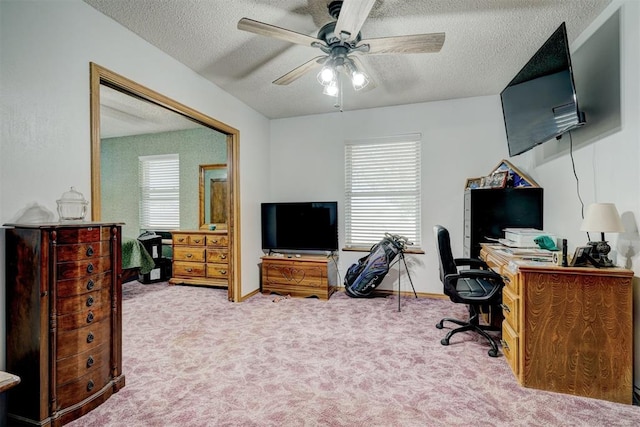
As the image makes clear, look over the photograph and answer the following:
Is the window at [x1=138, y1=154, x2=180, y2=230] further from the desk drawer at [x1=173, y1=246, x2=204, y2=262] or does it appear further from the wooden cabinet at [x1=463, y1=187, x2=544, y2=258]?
the wooden cabinet at [x1=463, y1=187, x2=544, y2=258]

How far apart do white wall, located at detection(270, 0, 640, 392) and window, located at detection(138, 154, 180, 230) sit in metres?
1.97

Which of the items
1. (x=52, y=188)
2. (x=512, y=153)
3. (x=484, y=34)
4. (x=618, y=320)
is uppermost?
(x=484, y=34)

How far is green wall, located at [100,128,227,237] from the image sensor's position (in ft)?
16.8

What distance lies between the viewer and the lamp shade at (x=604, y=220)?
174 centimetres

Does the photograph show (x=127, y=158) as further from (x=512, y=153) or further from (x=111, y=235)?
(x=512, y=153)

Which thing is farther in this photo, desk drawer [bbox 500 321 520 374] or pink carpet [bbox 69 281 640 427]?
desk drawer [bbox 500 321 520 374]

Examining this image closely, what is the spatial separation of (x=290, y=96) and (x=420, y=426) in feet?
11.3

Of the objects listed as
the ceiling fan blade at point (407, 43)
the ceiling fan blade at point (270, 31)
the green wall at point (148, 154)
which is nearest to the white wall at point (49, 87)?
the ceiling fan blade at point (270, 31)

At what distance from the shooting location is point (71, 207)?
187cm

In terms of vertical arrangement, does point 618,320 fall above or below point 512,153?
below

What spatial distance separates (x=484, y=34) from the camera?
2438 millimetres

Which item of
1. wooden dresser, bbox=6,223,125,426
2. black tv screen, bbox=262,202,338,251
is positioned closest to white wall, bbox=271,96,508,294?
black tv screen, bbox=262,202,338,251

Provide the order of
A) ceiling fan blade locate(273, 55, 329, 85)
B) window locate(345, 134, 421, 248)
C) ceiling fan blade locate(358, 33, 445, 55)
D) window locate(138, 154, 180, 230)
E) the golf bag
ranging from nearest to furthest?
1. ceiling fan blade locate(358, 33, 445, 55)
2. ceiling fan blade locate(273, 55, 329, 85)
3. the golf bag
4. window locate(345, 134, 421, 248)
5. window locate(138, 154, 180, 230)

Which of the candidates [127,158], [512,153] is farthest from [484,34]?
[127,158]
